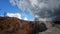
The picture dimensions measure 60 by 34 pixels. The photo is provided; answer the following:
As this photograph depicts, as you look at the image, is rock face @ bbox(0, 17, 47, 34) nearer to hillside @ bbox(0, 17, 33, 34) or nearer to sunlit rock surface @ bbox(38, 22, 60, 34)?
hillside @ bbox(0, 17, 33, 34)

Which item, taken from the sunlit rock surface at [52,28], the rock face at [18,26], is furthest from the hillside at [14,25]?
the sunlit rock surface at [52,28]

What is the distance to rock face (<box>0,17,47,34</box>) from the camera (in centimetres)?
751

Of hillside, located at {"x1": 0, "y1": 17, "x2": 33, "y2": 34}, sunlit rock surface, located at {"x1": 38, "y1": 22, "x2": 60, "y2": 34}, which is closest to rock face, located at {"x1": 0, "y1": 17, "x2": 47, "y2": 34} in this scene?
hillside, located at {"x1": 0, "y1": 17, "x2": 33, "y2": 34}

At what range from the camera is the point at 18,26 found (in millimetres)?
7641

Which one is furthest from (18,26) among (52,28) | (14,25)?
(52,28)

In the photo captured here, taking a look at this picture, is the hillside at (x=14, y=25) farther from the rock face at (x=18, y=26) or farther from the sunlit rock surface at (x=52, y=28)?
the sunlit rock surface at (x=52, y=28)

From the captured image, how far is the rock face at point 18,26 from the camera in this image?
24.6 feet

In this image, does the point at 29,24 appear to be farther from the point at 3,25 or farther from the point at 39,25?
the point at 3,25

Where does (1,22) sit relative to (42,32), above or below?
above

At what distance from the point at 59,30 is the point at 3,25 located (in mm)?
3006

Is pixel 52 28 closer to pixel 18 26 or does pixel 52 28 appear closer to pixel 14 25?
pixel 18 26

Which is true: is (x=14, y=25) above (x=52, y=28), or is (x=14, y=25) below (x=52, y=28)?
above

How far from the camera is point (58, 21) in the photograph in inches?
312

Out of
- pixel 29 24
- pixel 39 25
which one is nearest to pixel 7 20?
pixel 29 24
